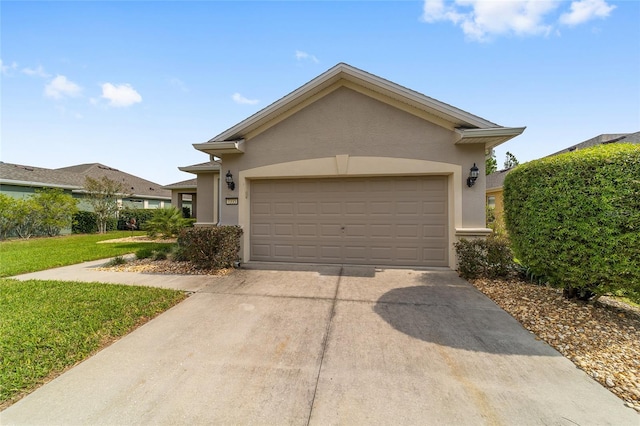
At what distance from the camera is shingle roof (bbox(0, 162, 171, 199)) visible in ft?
48.1

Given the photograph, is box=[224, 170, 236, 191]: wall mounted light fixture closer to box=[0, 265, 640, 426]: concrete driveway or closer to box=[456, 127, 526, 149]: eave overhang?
box=[0, 265, 640, 426]: concrete driveway

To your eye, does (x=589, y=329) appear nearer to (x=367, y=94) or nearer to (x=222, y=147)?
(x=367, y=94)

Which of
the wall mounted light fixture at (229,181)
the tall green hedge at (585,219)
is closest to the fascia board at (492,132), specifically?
the tall green hedge at (585,219)

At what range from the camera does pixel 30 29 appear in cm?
657

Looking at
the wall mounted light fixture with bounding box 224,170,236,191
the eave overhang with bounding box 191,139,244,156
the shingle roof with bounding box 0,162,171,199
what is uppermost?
the shingle roof with bounding box 0,162,171,199

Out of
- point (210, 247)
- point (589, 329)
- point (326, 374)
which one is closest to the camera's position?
point (326, 374)

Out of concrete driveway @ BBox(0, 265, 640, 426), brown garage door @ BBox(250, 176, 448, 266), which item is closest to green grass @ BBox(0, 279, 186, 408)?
concrete driveway @ BBox(0, 265, 640, 426)

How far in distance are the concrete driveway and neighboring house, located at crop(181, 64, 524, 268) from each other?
271 cm

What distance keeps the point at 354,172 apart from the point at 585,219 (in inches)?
173

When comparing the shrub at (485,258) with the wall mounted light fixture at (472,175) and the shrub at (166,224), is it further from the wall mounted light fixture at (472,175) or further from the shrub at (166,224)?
the shrub at (166,224)

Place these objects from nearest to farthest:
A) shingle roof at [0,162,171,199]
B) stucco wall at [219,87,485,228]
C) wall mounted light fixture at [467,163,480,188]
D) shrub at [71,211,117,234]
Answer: wall mounted light fixture at [467,163,480,188] < stucco wall at [219,87,485,228] < shingle roof at [0,162,171,199] < shrub at [71,211,117,234]

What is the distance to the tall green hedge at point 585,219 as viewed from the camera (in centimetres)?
337

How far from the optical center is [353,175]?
22.1 ft

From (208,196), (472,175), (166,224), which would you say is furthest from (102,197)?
(472,175)
